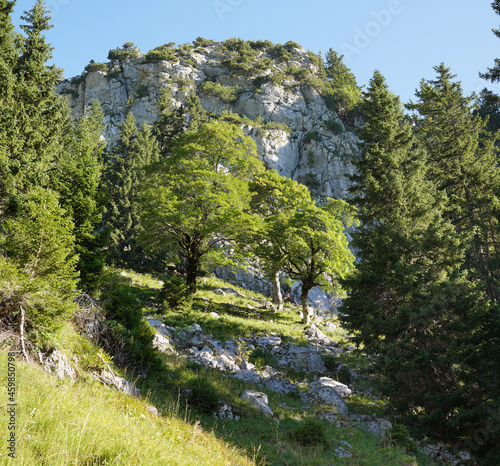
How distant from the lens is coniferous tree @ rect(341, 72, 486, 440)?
10.7 metres

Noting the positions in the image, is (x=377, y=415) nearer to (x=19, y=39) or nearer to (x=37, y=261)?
(x=37, y=261)

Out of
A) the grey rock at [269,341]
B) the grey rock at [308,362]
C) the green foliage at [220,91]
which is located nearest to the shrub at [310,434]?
the grey rock at [308,362]

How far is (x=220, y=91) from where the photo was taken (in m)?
65.5

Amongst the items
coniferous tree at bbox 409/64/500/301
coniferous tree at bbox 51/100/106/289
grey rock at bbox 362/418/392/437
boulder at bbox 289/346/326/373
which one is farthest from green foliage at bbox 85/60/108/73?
grey rock at bbox 362/418/392/437

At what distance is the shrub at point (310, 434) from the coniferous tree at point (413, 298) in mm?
4293

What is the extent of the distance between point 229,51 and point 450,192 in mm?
77088

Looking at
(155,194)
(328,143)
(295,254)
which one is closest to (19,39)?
(155,194)

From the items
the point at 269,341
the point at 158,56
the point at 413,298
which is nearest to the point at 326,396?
the point at 269,341

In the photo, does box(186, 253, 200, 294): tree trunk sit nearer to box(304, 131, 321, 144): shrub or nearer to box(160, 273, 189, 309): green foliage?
box(160, 273, 189, 309): green foliage

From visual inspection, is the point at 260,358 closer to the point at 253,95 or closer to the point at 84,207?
the point at 84,207

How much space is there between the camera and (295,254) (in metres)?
22.0

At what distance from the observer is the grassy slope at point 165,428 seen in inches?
143

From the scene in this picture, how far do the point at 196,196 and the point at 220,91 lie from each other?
5303cm

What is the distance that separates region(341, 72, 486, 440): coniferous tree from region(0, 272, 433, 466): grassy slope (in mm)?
2263
